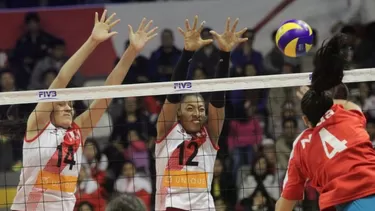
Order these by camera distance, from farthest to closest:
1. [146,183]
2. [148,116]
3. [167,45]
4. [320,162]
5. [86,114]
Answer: [167,45], [148,116], [146,183], [86,114], [320,162]

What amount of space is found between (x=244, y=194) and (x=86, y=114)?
4.00 m

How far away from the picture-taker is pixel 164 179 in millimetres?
7520

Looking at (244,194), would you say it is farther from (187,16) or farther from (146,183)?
(187,16)

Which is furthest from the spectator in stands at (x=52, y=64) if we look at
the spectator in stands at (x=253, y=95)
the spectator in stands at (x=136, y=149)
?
the spectator in stands at (x=253, y=95)

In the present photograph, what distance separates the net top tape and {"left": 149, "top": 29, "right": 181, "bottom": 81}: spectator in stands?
5.33 metres

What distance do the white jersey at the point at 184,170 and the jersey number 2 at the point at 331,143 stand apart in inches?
83.3

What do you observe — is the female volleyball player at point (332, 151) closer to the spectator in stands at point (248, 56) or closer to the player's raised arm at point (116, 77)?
the player's raised arm at point (116, 77)

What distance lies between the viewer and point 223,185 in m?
10.6

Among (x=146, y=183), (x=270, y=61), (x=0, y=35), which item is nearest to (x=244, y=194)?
(x=146, y=183)

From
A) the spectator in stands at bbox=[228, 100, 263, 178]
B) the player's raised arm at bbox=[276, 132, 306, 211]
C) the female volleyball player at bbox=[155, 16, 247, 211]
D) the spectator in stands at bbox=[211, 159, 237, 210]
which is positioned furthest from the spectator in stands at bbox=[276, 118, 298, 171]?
the player's raised arm at bbox=[276, 132, 306, 211]

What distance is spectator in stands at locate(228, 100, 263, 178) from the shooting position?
11.8m

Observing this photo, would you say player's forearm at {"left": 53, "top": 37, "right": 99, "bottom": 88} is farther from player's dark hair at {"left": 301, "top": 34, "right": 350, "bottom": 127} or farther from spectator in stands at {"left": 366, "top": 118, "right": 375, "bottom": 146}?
spectator in stands at {"left": 366, "top": 118, "right": 375, "bottom": 146}

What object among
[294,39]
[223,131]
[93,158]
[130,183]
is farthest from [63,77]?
[223,131]

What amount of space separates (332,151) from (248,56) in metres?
7.85
